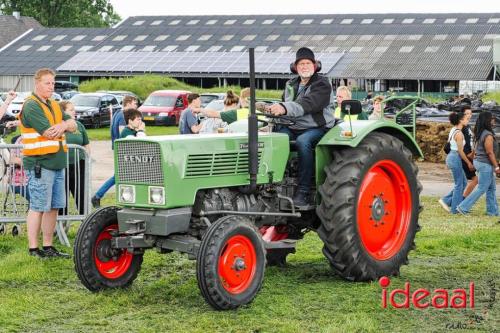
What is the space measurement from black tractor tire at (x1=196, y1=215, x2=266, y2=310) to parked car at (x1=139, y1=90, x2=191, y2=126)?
29.6 m

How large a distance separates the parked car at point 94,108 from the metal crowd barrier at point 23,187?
2396 centimetres

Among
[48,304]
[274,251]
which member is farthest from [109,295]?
[274,251]

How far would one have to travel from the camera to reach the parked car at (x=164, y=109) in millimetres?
37000

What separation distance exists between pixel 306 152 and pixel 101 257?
1.88m

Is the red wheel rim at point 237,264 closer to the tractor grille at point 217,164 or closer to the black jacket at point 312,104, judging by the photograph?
the tractor grille at point 217,164

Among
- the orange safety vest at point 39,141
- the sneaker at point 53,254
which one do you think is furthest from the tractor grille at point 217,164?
the sneaker at point 53,254

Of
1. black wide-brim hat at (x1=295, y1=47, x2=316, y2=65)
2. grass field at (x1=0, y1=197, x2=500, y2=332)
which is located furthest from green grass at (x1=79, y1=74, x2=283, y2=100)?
black wide-brim hat at (x1=295, y1=47, x2=316, y2=65)

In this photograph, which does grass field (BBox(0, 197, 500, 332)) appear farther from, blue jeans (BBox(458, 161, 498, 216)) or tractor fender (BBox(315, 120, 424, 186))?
blue jeans (BBox(458, 161, 498, 216))

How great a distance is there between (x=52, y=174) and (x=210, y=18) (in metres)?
63.2

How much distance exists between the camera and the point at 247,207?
7.70 metres

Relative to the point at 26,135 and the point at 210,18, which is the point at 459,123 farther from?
the point at 210,18

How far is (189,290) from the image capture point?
7.75 m

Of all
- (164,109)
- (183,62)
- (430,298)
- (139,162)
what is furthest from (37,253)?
(183,62)

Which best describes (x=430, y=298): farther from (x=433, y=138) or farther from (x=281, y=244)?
(x=433, y=138)
